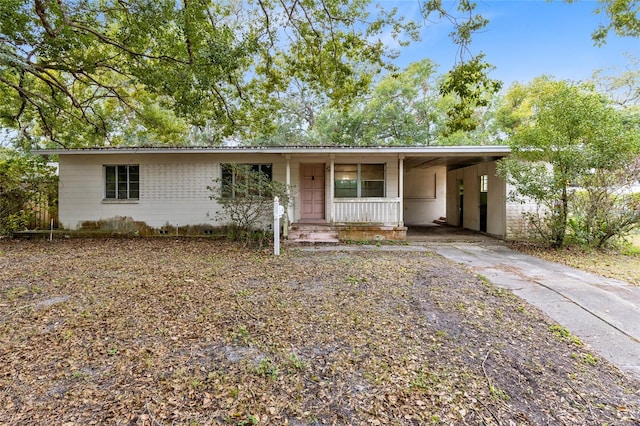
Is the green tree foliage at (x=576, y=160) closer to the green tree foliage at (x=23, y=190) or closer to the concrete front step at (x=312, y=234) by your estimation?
the concrete front step at (x=312, y=234)

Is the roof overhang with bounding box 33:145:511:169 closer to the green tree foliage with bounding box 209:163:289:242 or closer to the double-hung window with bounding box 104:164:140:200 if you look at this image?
the double-hung window with bounding box 104:164:140:200

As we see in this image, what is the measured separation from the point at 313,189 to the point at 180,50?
18.5 ft

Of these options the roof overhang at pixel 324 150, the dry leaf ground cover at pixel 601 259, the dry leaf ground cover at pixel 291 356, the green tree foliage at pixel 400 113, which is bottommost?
the dry leaf ground cover at pixel 291 356

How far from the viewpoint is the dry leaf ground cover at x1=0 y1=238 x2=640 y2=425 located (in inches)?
84.0

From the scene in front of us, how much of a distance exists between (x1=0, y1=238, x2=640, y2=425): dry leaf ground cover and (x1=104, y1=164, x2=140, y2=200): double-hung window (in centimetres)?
576

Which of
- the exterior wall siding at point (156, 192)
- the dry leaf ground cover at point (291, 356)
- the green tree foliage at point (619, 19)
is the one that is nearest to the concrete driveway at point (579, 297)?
the dry leaf ground cover at point (291, 356)

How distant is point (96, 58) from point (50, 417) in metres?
9.63

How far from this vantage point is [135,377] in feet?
8.13

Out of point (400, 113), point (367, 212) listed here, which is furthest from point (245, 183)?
point (400, 113)

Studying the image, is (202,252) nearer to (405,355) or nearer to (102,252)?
(102,252)

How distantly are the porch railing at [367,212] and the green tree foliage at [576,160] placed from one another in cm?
316

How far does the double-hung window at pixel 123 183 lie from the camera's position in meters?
10.6

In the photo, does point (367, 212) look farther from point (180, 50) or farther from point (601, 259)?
point (180, 50)

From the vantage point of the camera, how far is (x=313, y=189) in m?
11.0
